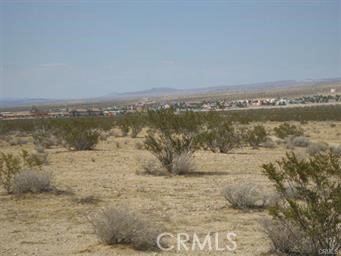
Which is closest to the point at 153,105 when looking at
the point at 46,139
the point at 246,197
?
the point at 46,139

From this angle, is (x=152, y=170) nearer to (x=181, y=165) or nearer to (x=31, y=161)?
(x=181, y=165)

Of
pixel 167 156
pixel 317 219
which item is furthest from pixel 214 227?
pixel 167 156

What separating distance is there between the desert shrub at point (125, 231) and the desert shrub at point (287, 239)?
2.07 meters

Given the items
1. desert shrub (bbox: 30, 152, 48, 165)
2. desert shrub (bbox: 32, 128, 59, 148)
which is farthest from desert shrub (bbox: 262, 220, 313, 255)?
desert shrub (bbox: 32, 128, 59, 148)

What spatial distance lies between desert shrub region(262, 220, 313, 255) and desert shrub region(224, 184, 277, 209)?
Answer: 11.3 feet

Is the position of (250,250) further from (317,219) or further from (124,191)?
(124,191)

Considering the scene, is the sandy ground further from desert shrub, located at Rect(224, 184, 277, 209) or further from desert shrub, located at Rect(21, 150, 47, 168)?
desert shrub, located at Rect(21, 150, 47, 168)

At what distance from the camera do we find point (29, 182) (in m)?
14.5

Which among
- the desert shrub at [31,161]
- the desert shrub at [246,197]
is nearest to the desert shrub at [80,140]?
the desert shrub at [31,161]

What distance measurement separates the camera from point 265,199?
12.5 metres

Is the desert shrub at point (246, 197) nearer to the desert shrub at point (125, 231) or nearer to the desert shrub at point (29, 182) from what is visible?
the desert shrub at point (125, 231)

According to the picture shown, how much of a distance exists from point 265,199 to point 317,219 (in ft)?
15.8

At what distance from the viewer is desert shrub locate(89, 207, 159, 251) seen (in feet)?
30.6

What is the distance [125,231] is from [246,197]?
13.0ft
